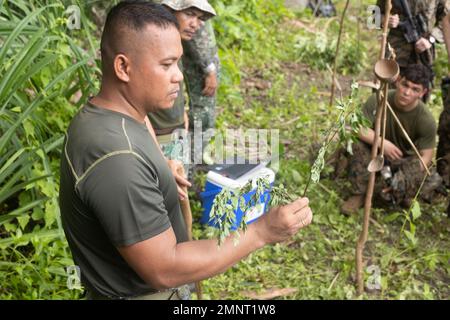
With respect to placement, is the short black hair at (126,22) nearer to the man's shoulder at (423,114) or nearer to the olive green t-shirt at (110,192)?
the olive green t-shirt at (110,192)

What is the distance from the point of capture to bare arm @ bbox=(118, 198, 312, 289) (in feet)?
4.75

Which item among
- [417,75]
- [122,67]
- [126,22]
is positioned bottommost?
[417,75]

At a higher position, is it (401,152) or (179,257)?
(179,257)

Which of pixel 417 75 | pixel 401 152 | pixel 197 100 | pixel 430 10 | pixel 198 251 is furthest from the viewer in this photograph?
pixel 430 10

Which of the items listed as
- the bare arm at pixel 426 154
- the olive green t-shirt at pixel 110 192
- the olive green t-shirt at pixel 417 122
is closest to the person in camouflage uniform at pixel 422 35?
the olive green t-shirt at pixel 417 122

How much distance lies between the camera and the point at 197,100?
384 centimetres

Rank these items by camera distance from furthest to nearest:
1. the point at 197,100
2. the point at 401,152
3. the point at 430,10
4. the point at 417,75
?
the point at 430,10, the point at 401,152, the point at 197,100, the point at 417,75

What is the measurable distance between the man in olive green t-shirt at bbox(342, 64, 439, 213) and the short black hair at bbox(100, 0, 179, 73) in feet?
8.18

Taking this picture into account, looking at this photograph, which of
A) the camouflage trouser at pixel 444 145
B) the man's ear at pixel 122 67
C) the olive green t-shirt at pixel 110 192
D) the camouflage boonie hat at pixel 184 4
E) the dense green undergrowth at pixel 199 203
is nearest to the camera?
the olive green t-shirt at pixel 110 192

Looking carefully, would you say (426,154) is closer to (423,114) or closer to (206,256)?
(423,114)

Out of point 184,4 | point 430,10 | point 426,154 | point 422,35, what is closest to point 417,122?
point 426,154

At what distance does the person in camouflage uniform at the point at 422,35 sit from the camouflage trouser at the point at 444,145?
784 mm

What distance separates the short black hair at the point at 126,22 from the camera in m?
1.55

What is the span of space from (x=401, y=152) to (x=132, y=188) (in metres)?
3.00
